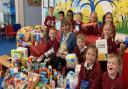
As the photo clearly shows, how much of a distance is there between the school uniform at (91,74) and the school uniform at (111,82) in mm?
72

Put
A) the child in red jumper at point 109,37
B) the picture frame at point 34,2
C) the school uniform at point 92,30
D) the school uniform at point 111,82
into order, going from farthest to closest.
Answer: the picture frame at point 34,2 < the school uniform at point 92,30 < the child in red jumper at point 109,37 < the school uniform at point 111,82

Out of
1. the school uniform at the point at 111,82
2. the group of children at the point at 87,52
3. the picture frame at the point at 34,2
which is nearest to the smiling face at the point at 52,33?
the group of children at the point at 87,52

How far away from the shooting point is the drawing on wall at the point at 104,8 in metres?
4.72

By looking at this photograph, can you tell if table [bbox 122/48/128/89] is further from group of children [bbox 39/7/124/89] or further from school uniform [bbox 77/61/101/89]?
school uniform [bbox 77/61/101/89]

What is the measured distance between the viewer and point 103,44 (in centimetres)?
322

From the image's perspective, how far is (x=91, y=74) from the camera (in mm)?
2734

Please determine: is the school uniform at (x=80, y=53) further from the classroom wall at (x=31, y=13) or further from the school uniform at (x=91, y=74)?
the classroom wall at (x=31, y=13)

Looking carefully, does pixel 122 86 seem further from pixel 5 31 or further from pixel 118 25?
pixel 5 31

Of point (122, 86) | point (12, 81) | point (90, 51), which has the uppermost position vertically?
point (90, 51)

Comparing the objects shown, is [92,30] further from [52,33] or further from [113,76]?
[113,76]

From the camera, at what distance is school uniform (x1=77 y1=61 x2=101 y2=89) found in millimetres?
2656

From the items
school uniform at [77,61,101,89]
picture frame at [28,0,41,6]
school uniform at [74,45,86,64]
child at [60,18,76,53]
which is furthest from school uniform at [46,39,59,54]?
picture frame at [28,0,41,6]

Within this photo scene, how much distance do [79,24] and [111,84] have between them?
2235 millimetres

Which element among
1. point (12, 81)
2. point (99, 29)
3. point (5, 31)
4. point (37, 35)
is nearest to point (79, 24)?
point (99, 29)
